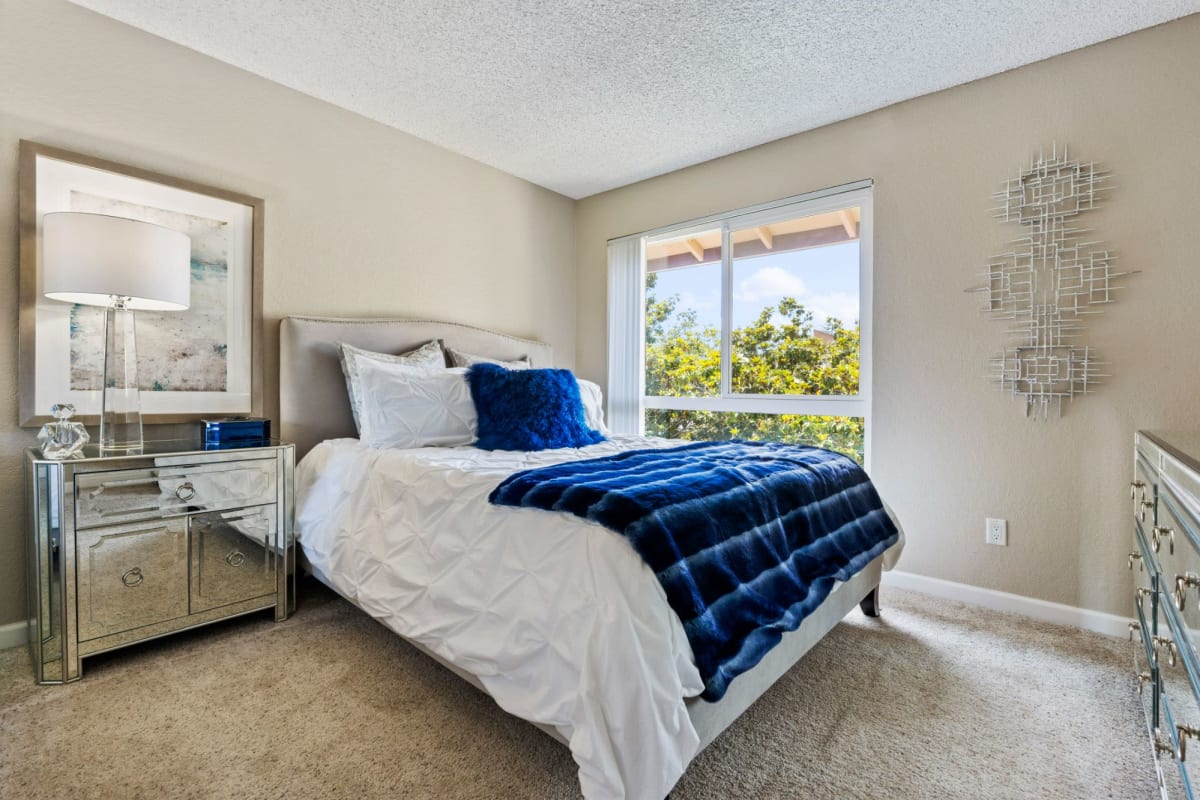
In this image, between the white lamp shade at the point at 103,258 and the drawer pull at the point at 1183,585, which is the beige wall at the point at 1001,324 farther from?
the white lamp shade at the point at 103,258

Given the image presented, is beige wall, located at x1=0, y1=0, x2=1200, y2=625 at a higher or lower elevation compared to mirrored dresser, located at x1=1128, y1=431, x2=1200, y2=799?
higher

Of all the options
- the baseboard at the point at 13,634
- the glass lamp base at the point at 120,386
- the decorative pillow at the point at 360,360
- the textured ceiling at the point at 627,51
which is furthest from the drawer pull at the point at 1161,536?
the baseboard at the point at 13,634

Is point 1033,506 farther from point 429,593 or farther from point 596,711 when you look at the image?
point 429,593

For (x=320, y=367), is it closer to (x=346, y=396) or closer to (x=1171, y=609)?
(x=346, y=396)

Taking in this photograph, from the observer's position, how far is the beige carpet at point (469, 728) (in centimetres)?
138

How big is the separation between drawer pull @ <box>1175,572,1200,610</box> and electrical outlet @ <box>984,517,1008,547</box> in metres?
1.57

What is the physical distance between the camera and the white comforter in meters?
1.12

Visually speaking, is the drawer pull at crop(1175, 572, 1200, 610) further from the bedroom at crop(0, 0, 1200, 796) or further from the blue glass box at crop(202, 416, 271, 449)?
the blue glass box at crop(202, 416, 271, 449)

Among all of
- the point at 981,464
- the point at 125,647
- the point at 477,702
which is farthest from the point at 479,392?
the point at 981,464

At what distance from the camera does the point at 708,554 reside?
1362 mm

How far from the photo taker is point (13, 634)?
6.77 ft

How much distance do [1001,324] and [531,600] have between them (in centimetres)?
247

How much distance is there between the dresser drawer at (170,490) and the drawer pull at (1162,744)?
9.02 feet

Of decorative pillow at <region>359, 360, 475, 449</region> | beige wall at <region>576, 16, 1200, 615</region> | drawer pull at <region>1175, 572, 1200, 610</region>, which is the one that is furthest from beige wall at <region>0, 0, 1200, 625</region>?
drawer pull at <region>1175, 572, 1200, 610</region>
